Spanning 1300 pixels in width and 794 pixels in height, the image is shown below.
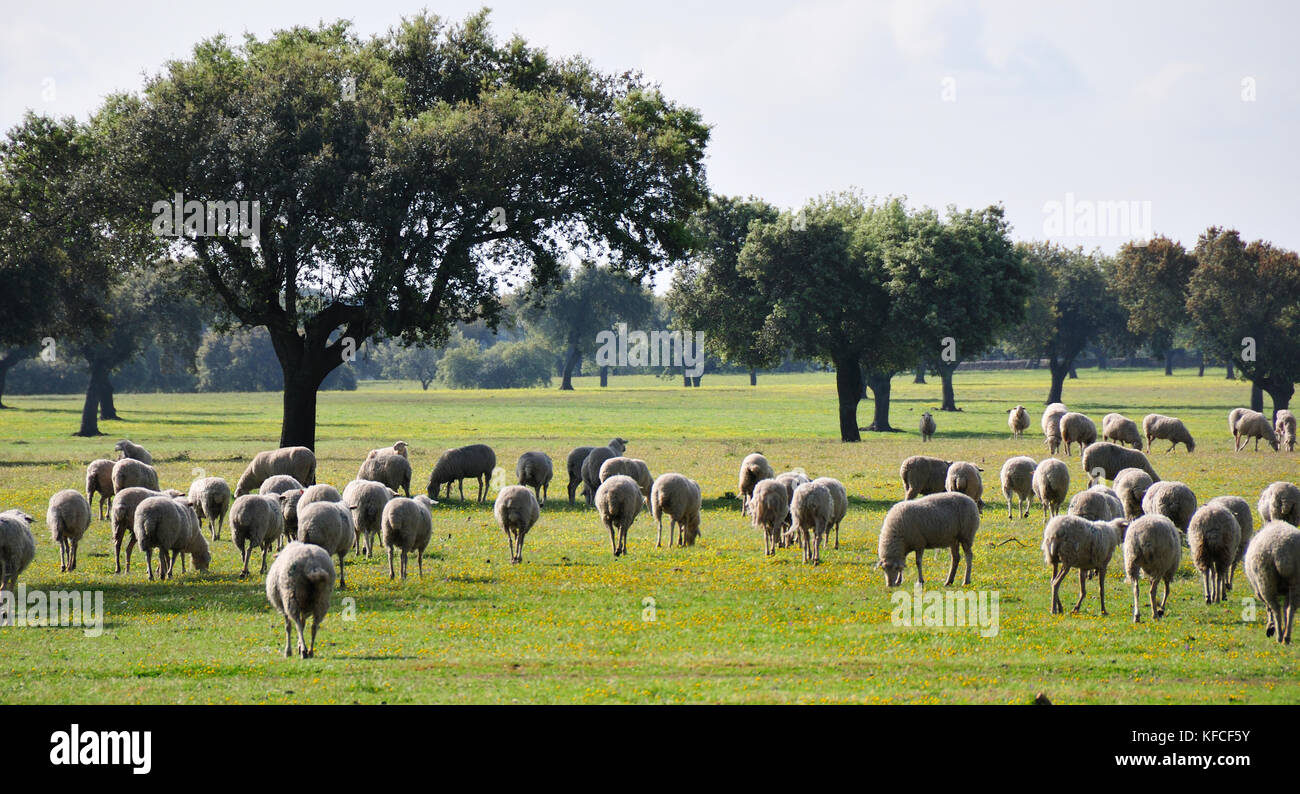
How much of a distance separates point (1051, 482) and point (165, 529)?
1784cm

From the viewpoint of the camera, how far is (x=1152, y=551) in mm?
15750

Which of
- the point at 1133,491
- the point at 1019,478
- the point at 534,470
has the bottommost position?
the point at 534,470

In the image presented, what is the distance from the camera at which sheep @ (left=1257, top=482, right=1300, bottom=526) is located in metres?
18.7

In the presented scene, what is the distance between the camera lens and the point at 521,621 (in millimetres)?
16219

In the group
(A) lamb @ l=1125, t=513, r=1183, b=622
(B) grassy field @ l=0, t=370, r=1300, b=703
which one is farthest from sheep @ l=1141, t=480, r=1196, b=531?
(A) lamb @ l=1125, t=513, r=1183, b=622

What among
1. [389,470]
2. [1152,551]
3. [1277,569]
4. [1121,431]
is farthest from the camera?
[1121,431]

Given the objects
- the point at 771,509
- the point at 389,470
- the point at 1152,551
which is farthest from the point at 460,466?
the point at 1152,551

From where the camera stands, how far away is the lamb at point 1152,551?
15766 millimetres

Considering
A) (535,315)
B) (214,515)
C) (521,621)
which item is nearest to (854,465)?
(214,515)

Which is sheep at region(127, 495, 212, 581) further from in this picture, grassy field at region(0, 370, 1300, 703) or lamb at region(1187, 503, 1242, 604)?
lamb at region(1187, 503, 1242, 604)

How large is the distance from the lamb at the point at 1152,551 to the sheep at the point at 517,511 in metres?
10.4

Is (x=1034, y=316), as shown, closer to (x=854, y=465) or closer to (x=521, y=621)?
(x=854, y=465)

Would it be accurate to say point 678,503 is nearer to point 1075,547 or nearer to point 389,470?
point 1075,547
